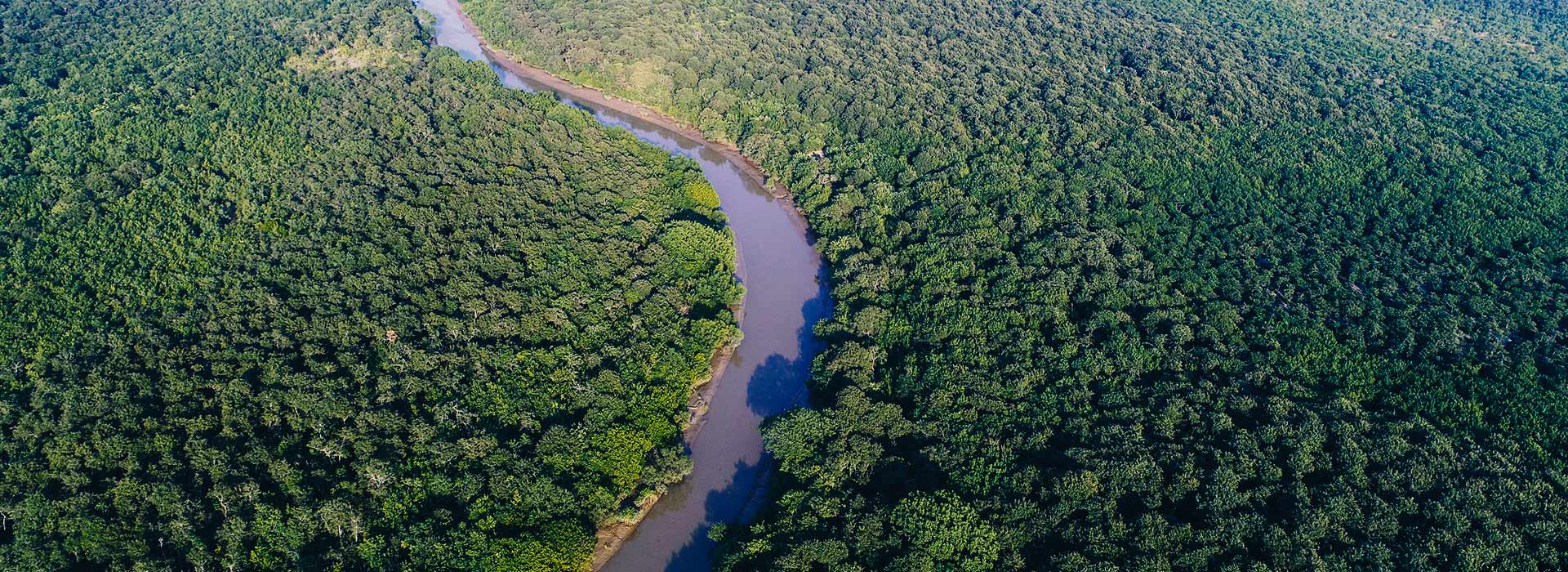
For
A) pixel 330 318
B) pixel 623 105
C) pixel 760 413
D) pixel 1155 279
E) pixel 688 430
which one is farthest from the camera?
pixel 623 105

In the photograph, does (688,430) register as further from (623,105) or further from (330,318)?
(623,105)

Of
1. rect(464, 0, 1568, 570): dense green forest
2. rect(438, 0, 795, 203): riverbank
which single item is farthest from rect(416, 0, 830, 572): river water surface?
rect(464, 0, 1568, 570): dense green forest

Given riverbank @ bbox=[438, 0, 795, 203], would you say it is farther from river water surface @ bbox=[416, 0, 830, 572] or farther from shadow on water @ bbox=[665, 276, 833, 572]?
shadow on water @ bbox=[665, 276, 833, 572]

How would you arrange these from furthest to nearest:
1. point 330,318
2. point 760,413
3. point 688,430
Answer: point 760,413 → point 688,430 → point 330,318

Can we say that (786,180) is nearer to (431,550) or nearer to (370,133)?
(370,133)

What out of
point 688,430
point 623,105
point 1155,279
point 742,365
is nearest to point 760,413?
point 742,365

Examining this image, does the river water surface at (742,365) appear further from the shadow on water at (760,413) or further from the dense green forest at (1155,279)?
the dense green forest at (1155,279)

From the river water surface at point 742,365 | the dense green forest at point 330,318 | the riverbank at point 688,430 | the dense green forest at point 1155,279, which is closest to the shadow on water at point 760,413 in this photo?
the river water surface at point 742,365
